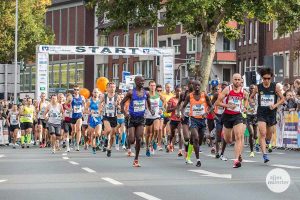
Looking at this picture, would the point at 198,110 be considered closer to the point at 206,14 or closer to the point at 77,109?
the point at 77,109

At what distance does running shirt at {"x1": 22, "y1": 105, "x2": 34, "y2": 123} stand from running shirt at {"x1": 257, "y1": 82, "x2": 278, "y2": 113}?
730 inches

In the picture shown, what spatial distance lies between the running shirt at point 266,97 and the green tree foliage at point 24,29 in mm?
58594

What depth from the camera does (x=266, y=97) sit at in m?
21.2

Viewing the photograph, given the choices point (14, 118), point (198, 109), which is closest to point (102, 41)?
point (14, 118)

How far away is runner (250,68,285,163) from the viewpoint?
21.1m

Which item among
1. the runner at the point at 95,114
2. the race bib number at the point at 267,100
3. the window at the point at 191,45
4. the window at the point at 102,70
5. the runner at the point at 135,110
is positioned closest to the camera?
the race bib number at the point at 267,100

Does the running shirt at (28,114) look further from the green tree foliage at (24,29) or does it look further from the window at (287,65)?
the green tree foliage at (24,29)

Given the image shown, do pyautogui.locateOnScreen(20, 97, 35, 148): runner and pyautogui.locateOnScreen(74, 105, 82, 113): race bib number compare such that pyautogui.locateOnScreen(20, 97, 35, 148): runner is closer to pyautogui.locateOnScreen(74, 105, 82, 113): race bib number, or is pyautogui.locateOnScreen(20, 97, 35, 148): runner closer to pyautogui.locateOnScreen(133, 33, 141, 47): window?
pyautogui.locateOnScreen(74, 105, 82, 113): race bib number

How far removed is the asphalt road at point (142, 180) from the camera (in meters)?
13.7

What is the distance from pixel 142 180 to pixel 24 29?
215ft

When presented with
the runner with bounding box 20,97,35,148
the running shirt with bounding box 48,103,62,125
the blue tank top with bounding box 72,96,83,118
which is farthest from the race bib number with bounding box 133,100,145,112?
the runner with bounding box 20,97,35,148

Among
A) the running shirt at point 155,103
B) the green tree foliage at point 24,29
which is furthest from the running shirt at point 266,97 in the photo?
the green tree foliage at point 24,29

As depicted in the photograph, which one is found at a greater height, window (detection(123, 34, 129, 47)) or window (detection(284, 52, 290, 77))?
window (detection(123, 34, 129, 47))

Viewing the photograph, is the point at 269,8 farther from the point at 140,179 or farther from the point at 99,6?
the point at 140,179
